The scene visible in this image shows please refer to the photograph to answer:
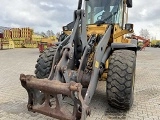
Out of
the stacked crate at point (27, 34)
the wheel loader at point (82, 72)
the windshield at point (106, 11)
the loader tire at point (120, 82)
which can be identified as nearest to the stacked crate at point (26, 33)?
the stacked crate at point (27, 34)

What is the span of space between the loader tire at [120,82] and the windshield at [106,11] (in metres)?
1.53

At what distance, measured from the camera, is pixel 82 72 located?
4.13m

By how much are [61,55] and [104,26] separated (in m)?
1.71

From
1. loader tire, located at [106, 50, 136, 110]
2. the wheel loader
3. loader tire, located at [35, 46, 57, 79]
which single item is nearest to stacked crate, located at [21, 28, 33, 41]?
the wheel loader

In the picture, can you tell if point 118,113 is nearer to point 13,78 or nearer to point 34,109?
point 34,109

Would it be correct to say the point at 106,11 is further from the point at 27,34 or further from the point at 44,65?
the point at 27,34

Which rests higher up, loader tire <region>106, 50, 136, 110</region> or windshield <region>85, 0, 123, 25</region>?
windshield <region>85, 0, 123, 25</region>

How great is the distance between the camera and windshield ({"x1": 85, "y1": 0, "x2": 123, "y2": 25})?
5.53 m

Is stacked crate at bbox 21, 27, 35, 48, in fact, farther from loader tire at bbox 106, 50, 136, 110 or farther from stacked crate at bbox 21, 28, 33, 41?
loader tire at bbox 106, 50, 136, 110

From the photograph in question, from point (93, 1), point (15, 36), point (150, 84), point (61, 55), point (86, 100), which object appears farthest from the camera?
point (15, 36)

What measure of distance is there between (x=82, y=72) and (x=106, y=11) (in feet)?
6.97

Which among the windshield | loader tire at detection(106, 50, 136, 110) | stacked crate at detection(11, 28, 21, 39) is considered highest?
stacked crate at detection(11, 28, 21, 39)

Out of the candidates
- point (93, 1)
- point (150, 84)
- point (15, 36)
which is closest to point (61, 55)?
point (93, 1)

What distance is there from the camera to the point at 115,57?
14.4 ft
